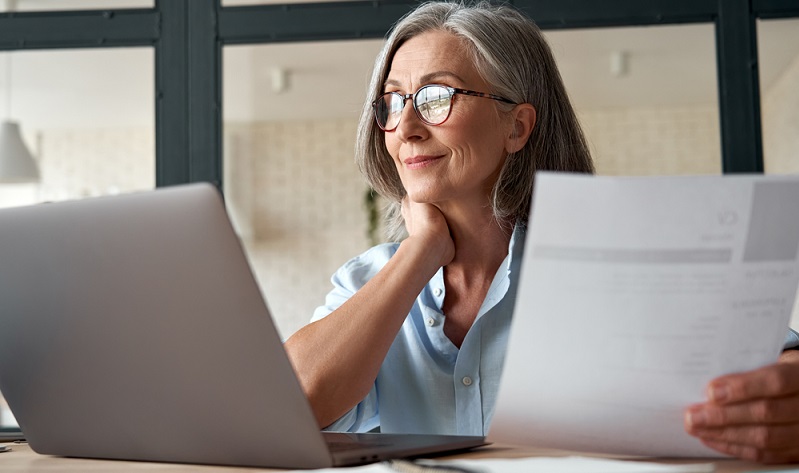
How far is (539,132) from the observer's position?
1.62 metres

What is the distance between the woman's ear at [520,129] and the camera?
1.58m

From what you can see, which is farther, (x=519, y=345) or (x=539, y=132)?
(x=539, y=132)

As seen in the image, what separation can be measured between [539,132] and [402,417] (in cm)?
57

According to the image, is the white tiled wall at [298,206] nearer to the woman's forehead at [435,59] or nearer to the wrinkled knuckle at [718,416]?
the woman's forehead at [435,59]

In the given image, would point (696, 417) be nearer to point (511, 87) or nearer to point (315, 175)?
point (511, 87)

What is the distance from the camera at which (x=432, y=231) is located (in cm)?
148

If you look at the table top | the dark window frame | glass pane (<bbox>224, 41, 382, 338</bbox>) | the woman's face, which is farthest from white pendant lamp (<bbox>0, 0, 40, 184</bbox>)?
glass pane (<bbox>224, 41, 382, 338</bbox>)

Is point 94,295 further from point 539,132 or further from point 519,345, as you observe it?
point 539,132

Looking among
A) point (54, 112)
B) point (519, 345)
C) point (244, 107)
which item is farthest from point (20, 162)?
point (519, 345)

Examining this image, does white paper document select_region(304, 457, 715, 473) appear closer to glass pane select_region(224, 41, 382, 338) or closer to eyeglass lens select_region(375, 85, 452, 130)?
eyeglass lens select_region(375, 85, 452, 130)

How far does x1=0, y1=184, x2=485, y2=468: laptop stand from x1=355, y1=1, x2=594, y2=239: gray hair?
2.40 feet

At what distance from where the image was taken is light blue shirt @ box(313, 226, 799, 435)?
1424 mm

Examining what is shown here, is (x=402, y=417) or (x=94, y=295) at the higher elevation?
(x=94, y=295)

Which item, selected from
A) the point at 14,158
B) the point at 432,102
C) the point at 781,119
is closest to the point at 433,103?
the point at 432,102
